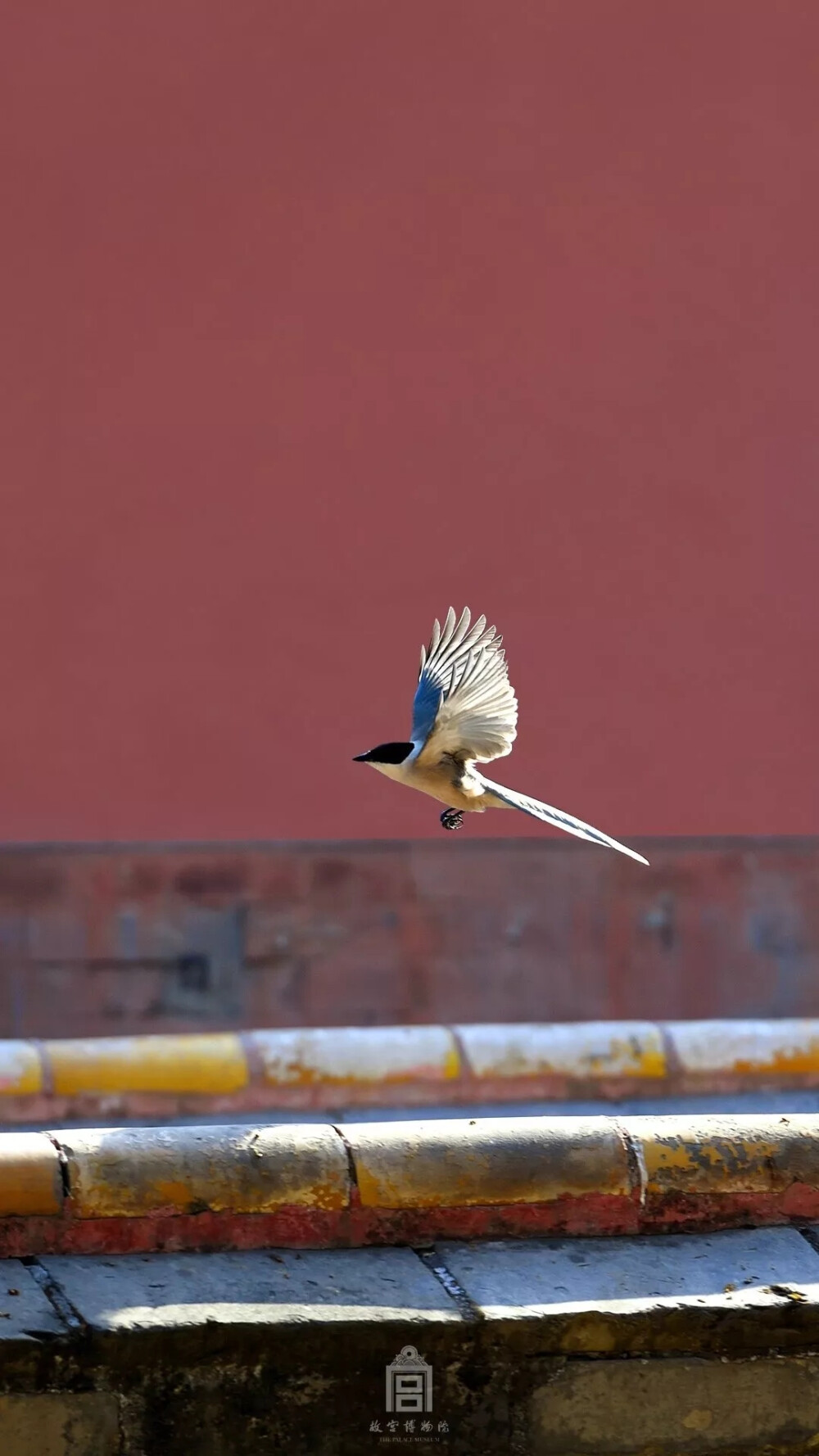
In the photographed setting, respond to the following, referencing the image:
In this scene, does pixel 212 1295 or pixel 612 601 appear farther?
pixel 612 601

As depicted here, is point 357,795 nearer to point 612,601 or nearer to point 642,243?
point 612,601

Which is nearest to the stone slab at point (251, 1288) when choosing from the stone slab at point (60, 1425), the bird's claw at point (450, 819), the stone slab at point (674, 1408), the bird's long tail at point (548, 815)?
the stone slab at point (60, 1425)

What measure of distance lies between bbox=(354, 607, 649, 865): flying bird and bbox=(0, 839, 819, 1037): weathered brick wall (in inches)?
123

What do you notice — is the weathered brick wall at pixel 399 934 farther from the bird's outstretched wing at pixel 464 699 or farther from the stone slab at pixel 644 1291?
the stone slab at pixel 644 1291

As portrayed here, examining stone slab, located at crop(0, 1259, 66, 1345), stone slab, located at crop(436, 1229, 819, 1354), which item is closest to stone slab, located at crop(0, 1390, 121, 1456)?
stone slab, located at crop(0, 1259, 66, 1345)

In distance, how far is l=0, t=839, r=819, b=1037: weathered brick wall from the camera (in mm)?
8086

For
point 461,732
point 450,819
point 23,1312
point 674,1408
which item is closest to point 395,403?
point 450,819

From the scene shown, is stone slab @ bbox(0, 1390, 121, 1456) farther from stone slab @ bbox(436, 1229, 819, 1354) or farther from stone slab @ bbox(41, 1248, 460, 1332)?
stone slab @ bbox(436, 1229, 819, 1354)

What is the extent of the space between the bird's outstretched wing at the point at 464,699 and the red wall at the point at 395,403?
2985 mm

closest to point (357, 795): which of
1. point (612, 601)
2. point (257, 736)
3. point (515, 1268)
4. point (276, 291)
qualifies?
point (257, 736)

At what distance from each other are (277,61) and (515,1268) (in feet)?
16.2

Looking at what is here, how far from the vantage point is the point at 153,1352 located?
4.04 meters

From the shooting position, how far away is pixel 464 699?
4.90 metres

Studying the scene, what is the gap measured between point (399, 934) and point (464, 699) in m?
3.57
